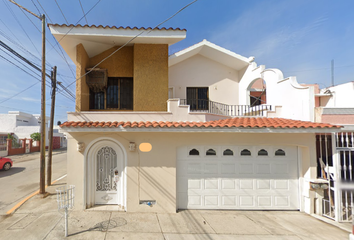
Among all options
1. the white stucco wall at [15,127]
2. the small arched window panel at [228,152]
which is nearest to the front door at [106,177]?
the small arched window panel at [228,152]

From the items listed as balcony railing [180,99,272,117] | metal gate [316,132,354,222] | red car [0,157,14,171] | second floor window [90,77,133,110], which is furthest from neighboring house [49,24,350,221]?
red car [0,157,14,171]

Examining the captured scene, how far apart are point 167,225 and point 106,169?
117 inches

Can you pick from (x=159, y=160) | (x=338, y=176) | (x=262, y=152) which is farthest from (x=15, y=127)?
(x=338, y=176)

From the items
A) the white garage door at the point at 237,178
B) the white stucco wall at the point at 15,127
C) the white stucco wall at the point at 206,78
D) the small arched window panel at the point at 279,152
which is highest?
the white stucco wall at the point at 206,78

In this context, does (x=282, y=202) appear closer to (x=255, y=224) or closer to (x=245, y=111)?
(x=255, y=224)

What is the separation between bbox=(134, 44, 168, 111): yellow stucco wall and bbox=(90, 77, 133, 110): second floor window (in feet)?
3.58

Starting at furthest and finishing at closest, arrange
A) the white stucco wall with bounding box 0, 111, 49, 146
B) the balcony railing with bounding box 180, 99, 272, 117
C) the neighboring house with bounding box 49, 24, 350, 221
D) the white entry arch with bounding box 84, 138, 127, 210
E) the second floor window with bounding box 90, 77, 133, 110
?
the white stucco wall with bounding box 0, 111, 49, 146 → the balcony railing with bounding box 180, 99, 272, 117 → the second floor window with bounding box 90, 77, 133, 110 → the white entry arch with bounding box 84, 138, 127, 210 → the neighboring house with bounding box 49, 24, 350, 221

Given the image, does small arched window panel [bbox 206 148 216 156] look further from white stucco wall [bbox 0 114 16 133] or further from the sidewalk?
white stucco wall [bbox 0 114 16 133]

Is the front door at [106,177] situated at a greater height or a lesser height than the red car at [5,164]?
greater

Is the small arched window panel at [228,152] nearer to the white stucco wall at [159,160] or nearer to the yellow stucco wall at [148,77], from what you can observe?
the white stucco wall at [159,160]

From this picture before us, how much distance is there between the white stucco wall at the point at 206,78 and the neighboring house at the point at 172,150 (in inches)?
81.7

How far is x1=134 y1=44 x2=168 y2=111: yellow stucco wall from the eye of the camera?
6840mm

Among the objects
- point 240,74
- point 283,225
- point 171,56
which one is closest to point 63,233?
point 283,225

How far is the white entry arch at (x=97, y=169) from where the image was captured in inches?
227
